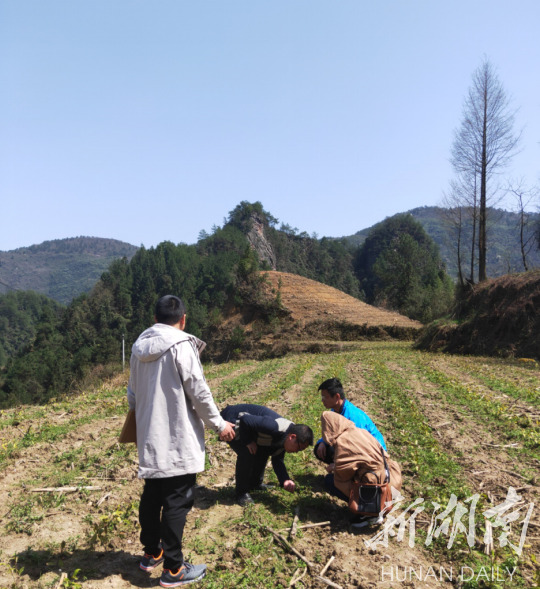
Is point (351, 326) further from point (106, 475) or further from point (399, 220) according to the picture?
point (399, 220)

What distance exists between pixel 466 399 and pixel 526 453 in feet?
10.7

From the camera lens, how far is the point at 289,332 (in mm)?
34656

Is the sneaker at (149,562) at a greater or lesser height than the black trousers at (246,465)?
lesser

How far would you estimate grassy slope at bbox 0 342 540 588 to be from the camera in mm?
3430

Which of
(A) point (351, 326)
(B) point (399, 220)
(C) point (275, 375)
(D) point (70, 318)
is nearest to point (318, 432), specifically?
(C) point (275, 375)

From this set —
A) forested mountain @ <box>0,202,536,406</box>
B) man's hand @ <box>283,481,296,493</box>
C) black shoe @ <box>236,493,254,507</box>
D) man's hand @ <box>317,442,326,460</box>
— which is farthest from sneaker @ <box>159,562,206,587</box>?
forested mountain @ <box>0,202,536,406</box>

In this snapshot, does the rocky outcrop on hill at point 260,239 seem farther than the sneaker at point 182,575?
Yes

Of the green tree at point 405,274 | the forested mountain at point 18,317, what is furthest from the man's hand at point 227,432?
the forested mountain at point 18,317

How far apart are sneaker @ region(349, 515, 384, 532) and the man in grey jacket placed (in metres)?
1.52

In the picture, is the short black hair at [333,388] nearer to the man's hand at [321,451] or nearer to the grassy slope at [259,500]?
the man's hand at [321,451]

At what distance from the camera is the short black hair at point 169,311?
11.1 feet

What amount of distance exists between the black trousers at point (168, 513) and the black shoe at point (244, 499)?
127 cm

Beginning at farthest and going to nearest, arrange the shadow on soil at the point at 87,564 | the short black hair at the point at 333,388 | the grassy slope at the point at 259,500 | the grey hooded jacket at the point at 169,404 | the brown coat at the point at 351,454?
the short black hair at the point at 333,388, the brown coat at the point at 351,454, the grassy slope at the point at 259,500, the shadow on soil at the point at 87,564, the grey hooded jacket at the point at 169,404

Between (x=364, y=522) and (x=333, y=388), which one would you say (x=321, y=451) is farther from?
(x=364, y=522)
